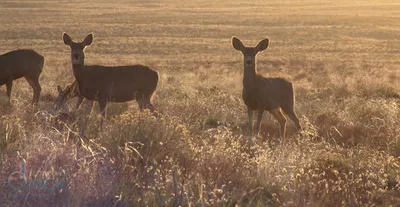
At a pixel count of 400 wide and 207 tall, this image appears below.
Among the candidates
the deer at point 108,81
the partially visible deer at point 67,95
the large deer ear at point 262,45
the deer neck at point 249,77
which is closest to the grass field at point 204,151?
the partially visible deer at point 67,95

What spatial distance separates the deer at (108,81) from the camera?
12.5 metres

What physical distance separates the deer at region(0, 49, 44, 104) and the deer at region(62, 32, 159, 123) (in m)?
3.06

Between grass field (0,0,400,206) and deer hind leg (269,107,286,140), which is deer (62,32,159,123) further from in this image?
deer hind leg (269,107,286,140)

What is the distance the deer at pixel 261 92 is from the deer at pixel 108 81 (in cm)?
207

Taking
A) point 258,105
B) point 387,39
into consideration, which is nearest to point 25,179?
point 258,105

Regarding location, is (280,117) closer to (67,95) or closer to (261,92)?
(261,92)

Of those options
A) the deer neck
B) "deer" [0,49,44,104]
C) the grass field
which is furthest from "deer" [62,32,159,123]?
"deer" [0,49,44,104]

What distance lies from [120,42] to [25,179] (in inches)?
2189

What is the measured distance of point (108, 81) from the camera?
12859mm

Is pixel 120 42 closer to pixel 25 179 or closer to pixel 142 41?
pixel 142 41

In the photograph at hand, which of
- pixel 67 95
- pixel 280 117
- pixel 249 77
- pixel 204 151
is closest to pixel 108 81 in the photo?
pixel 67 95

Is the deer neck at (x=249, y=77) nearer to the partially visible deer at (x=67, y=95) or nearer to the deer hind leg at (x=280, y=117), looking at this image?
the deer hind leg at (x=280, y=117)

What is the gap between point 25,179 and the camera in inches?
236

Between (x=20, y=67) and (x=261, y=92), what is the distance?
7208 millimetres
